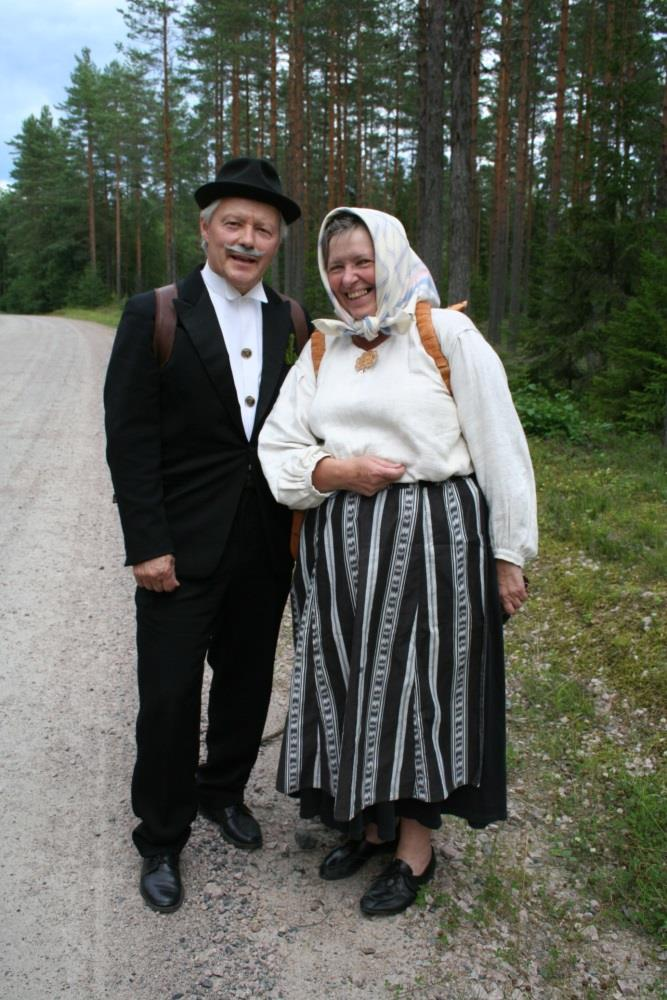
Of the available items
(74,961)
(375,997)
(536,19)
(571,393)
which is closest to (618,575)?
(375,997)

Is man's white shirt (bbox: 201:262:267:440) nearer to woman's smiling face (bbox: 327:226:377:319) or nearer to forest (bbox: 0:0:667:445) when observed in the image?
woman's smiling face (bbox: 327:226:377:319)

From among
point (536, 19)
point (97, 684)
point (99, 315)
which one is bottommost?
point (97, 684)

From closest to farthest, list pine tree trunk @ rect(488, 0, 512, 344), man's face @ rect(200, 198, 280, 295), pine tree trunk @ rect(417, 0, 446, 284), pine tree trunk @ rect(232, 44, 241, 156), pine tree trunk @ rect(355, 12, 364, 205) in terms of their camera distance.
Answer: man's face @ rect(200, 198, 280, 295), pine tree trunk @ rect(417, 0, 446, 284), pine tree trunk @ rect(488, 0, 512, 344), pine tree trunk @ rect(232, 44, 241, 156), pine tree trunk @ rect(355, 12, 364, 205)

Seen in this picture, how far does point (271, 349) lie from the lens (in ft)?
8.86

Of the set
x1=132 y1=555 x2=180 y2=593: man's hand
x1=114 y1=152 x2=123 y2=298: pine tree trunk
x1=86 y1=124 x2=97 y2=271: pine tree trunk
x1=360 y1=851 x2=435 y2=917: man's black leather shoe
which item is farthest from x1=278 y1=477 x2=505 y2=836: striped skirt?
x1=86 y1=124 x2=97 y2=271: pine tree trunk

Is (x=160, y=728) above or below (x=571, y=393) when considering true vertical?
below

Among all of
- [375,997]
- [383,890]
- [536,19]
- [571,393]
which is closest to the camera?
[375,997]

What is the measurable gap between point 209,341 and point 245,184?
1.58ft

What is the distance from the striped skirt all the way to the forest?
19.2 feet

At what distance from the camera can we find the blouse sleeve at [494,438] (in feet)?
7.68

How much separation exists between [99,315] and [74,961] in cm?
3314

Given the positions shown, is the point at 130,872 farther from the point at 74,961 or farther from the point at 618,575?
the point at 618,575

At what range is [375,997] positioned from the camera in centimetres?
224

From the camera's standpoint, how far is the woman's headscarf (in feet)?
7.71
